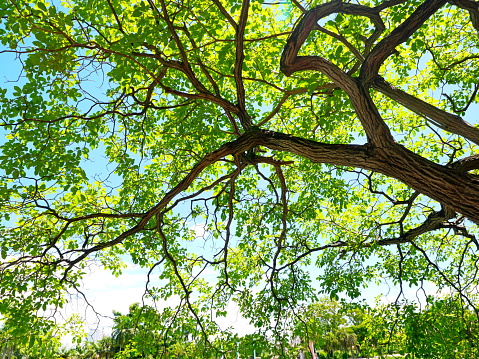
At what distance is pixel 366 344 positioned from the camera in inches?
321

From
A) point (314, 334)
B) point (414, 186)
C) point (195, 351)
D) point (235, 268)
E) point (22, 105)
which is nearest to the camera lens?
point (414, 186)

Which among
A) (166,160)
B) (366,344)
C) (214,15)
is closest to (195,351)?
(166,160)

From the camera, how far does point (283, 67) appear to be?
149 inches

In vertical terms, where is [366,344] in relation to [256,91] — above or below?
below

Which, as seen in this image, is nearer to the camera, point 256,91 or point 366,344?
point 256,91

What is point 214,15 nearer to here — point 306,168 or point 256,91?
point 256,91

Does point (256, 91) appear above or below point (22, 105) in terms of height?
above

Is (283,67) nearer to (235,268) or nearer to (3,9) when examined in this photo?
(3,9)

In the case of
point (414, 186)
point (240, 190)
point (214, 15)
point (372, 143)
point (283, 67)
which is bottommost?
point (414, 186)

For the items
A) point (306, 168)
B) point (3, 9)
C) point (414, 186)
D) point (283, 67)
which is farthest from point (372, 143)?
point (3, 9)

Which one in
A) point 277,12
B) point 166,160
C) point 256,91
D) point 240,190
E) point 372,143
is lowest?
point 372,143

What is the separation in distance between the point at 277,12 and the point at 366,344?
696cm

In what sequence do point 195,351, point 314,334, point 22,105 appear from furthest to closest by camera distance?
point 314,334, point 195,351, point 22,105

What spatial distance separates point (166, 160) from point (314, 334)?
161 inches
